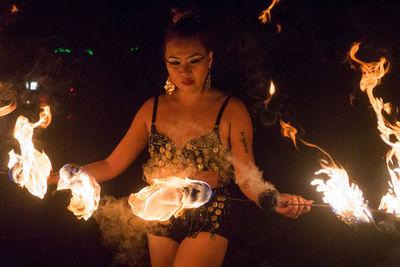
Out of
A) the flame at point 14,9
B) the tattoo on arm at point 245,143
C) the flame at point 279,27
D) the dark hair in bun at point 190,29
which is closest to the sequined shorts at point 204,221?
the tattoo on arm at point 245,143

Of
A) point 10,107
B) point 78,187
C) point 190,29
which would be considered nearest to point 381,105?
point 190,29

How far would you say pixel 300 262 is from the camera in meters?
4.29

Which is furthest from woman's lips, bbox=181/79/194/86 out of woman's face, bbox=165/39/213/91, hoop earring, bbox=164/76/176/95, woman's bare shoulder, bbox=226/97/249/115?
woman's bare shoulder, bbox=226/97/249/115

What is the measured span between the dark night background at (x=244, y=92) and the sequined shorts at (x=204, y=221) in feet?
3.46

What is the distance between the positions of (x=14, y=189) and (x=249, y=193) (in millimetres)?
3259

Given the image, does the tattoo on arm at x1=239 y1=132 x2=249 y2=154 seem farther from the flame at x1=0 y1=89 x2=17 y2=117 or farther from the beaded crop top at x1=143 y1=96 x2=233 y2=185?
the flame at x1=0 y1=89 x2=17 y2=117

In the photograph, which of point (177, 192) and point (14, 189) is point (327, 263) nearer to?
point (177, 192)

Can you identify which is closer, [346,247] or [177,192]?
[177,192]

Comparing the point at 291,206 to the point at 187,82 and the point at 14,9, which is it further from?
the point at 14,9

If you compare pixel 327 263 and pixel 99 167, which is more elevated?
pixel 99 167

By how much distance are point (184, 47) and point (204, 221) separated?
1422 millimetres

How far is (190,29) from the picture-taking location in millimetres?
3098

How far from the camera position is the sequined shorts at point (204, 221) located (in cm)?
302

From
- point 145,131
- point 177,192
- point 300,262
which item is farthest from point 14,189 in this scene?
point 300,262
